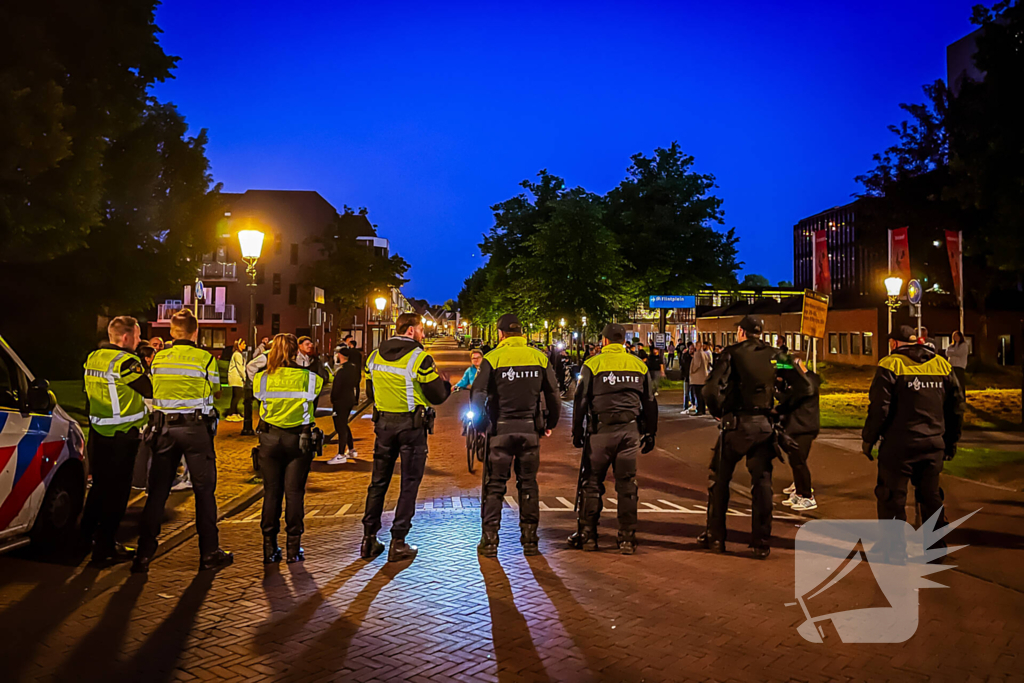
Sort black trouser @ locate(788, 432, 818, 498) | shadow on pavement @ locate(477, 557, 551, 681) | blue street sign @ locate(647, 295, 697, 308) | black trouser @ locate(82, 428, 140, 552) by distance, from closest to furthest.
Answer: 1. shadow on pavement @ locate(477, 557, 551, 681)
2. black trouser @ locate(82, 428, 140, 552)
3. black trouser @ locate(788, 432, 818, 498)
4. blue street sign @ locate(647, 295, 697, 308)

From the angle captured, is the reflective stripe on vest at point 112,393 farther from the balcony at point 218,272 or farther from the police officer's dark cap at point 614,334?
the balcony at point 218,272

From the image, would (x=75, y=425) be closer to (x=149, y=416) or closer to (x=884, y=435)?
(x=149, y=416)

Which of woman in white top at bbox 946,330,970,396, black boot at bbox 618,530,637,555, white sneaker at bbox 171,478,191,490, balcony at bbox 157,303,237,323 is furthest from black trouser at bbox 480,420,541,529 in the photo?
balcony at bbox 157,303,237,323

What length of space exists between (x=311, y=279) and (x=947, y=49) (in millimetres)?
43745

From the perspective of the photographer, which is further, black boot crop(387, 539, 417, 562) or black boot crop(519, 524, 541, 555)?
black boot crop(519, 524, 541, 555)

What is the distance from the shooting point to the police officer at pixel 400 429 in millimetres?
6836

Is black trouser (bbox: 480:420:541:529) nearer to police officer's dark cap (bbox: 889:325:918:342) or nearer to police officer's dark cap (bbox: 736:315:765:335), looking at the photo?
police officer's dark cap (bbox: 736:315:765:335)

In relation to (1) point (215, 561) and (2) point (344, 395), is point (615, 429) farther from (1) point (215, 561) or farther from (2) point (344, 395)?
(2) point (344, 395)

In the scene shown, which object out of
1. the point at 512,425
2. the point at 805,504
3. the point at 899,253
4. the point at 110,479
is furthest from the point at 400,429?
the point at 899,253

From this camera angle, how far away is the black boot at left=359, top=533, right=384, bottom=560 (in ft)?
22.5

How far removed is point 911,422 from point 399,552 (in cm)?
442

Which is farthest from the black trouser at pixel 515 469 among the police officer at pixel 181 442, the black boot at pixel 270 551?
the police officer at pixel 181 442

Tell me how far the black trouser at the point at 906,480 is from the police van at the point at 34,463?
6.95 meters

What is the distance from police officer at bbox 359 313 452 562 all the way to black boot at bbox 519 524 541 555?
953 millimetres
